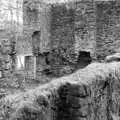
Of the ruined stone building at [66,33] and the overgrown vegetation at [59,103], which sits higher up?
the ruined stone building at [66,33]

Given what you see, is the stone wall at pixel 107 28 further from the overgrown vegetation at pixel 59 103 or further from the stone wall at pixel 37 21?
the overgrown vegetation at pixel 59 103

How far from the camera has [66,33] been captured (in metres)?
10.4

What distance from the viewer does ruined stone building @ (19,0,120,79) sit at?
9.78 m

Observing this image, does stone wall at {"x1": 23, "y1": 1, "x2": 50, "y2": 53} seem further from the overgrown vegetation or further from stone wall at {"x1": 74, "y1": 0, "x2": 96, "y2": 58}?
the overgrown vegetation

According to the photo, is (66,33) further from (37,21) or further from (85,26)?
(37,21)

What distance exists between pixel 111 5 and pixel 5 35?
400cm

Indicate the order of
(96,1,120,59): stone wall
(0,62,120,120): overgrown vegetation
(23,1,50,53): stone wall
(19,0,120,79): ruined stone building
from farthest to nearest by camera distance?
(23,1,50,53): stone wall → (19,0,120,79): ruined stone building → (96,1,120,59): stone wall → (0,62,120,120): overgrown vegetation

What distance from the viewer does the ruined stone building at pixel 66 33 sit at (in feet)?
32.1

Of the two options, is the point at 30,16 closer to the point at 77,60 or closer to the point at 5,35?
the point at 5,35

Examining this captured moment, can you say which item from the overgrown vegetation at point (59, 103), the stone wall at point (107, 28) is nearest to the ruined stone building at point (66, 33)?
the stone wall at point (107, 28)

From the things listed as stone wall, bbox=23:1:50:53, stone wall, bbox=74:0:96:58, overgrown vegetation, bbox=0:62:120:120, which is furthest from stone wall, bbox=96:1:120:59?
overgrown vegetation, bbox=0:62:120:120

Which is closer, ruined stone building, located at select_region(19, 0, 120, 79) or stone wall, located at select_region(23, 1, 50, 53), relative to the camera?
ruined stone building, located at select_region(19, 0, 120, 79)

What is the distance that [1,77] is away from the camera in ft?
28.4

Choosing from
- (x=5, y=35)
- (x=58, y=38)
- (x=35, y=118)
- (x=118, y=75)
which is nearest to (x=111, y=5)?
(x=58, y=38)
